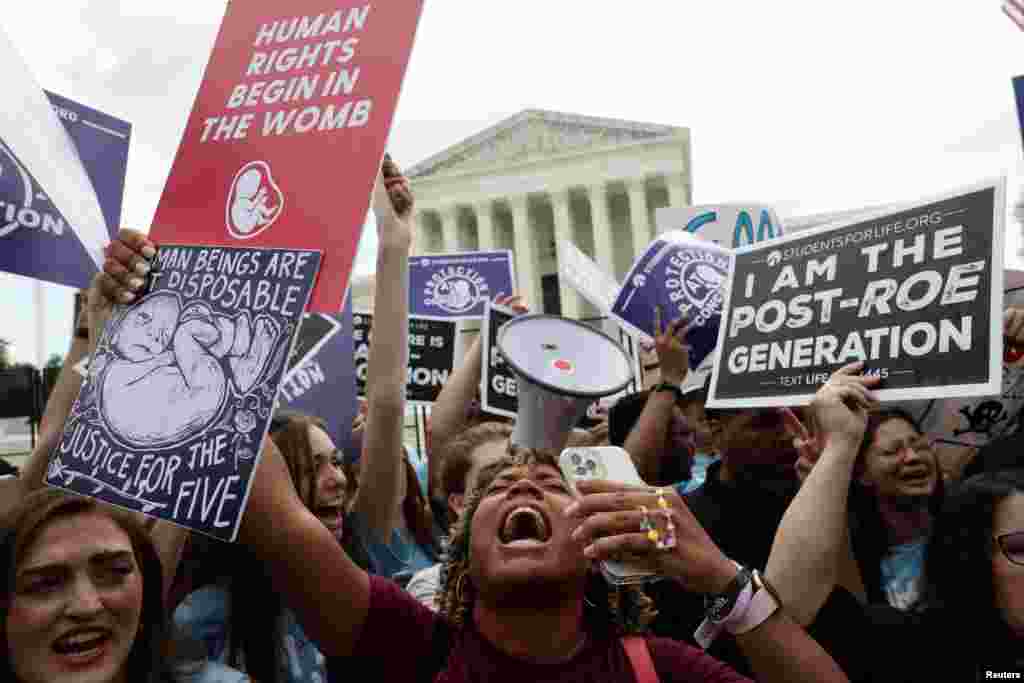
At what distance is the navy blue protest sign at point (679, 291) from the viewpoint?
3.97 m

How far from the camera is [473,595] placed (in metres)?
2.05

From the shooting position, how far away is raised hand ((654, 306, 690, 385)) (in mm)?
3572

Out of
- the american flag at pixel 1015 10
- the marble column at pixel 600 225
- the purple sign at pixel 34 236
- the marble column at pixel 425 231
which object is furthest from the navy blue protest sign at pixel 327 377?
the marble column at pixel 425 231

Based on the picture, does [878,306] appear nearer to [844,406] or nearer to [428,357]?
[844,406]

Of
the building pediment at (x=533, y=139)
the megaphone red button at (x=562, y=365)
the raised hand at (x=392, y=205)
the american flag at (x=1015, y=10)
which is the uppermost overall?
the building pediment at (x=533, y=139)

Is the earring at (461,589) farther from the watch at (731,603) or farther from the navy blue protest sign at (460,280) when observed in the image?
the navy blue protest sign at (460,280)

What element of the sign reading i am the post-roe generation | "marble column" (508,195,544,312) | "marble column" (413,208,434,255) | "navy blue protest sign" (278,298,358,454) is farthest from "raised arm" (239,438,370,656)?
"marble column" (413,208,434,255)

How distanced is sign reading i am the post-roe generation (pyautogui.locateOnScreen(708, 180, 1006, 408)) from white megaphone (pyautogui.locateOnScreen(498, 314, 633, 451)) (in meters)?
0.39

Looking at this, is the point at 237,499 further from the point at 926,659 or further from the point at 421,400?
the point at 421,400

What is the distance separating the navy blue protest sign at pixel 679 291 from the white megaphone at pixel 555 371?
4.05 ft

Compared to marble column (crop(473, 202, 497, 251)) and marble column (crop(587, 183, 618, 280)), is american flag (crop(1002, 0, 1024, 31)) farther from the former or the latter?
marble column (crop(473, 202, 497, 251))

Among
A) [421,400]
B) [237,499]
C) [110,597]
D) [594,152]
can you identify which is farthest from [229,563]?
[594,152]

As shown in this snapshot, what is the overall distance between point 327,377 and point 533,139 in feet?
128

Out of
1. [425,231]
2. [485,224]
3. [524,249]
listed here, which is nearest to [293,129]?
[524,249]
